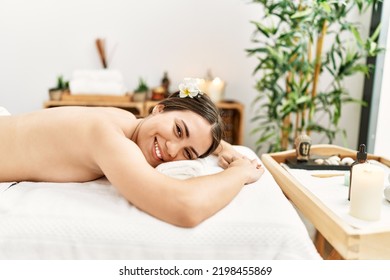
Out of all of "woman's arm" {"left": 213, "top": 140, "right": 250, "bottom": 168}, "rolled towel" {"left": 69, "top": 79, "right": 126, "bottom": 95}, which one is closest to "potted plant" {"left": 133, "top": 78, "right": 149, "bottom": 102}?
"rolled towel" {"left": 69, "top": 79, "right": 126, "bottom": 95}

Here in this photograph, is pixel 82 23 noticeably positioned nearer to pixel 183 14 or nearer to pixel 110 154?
pixel 183 14

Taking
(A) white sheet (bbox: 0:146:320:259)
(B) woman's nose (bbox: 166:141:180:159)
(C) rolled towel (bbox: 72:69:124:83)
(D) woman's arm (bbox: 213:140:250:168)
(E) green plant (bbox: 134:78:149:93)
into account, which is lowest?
(A) white sheet (bbox: 0:146:320:259)

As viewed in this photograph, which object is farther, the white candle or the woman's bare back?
the woman's bare back

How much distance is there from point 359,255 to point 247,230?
211 millimetres

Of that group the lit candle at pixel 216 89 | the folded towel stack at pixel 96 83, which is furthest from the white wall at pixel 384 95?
the folded towel stack at pixel 96 83

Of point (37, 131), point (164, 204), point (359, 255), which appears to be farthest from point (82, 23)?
point (359, 255)

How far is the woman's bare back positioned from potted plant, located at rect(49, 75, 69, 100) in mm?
1375

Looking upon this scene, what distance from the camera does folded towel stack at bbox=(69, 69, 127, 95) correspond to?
2316 millimetres

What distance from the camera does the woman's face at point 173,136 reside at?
0.97 meters

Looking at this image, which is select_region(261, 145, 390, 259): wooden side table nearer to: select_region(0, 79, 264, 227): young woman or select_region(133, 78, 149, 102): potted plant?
select_region(0, 79, 264, 227): young woman

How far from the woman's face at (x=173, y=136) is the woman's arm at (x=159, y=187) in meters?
0.13

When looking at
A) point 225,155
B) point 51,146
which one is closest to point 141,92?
point 225,155

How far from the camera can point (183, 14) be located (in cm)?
253

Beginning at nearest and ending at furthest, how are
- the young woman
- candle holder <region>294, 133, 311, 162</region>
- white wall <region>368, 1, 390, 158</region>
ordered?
the young woman
candle holder <region>294, 133, 311, 162</region>
white wall <region>368, 1, 390, 158</region>
